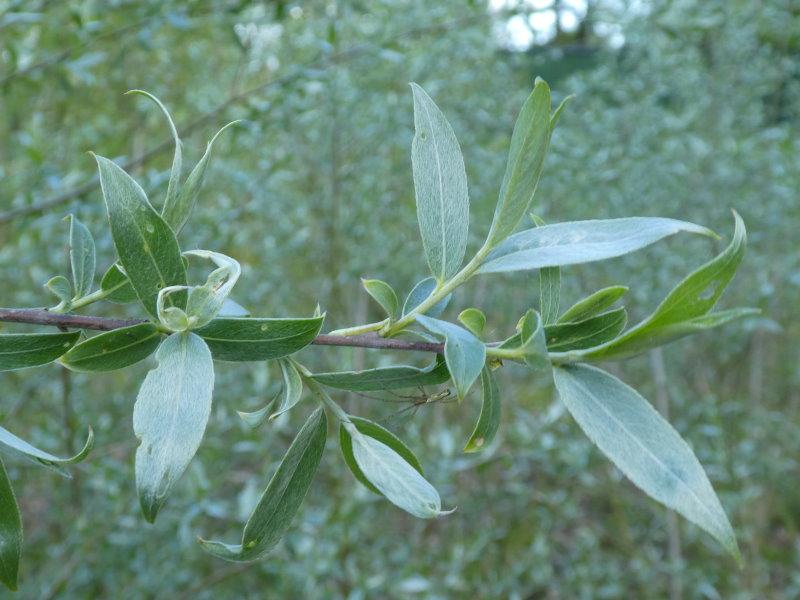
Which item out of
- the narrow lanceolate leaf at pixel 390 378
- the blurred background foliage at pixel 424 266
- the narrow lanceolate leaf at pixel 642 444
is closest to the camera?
the narrow lanceolate leaf at pixel 642 444

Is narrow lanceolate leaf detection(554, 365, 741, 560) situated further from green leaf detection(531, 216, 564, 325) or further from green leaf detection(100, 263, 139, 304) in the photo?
green leaf detection(100, 263, 139, 304)

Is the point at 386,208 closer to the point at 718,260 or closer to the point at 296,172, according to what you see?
the point at 296,172

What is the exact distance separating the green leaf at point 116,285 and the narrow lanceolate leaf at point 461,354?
0.65 ft

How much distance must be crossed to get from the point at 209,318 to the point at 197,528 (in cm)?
159

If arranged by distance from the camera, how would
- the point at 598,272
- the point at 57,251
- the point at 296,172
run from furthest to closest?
the point at 296,172 → the point at 598,272 → the point at 57,251

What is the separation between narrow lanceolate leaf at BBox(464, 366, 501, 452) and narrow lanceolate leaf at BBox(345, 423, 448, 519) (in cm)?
4

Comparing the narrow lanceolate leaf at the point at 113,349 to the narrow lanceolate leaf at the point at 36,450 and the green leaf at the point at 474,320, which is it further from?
the green leaf at the point at 474,320

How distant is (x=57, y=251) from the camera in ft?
6.15

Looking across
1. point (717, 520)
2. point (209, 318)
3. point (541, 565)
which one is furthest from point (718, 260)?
point (541, 565)

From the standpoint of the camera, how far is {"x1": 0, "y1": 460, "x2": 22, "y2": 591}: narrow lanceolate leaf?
19.0 inches

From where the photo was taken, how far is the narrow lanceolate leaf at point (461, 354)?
1.39 ft

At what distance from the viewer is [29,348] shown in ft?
1.57

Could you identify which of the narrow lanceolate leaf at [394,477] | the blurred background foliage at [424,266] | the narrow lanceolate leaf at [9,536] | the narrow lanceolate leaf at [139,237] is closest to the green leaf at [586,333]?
the narrow lanceolate leaf at [394,477]

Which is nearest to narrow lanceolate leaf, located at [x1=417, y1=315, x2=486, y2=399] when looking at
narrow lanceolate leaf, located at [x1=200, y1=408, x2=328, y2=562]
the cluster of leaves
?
the cluster of leaves
